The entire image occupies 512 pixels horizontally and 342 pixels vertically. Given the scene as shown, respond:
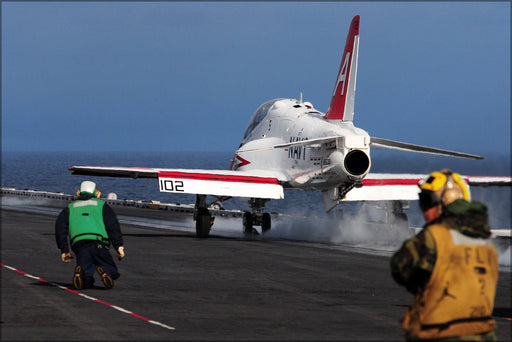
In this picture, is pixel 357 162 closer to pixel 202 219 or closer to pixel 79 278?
pixel 202 219

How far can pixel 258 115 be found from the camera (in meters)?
29.7

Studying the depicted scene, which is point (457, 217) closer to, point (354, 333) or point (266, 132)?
point (354, 333)

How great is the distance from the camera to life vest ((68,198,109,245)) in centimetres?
1391

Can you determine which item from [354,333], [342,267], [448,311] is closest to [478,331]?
[448,311]

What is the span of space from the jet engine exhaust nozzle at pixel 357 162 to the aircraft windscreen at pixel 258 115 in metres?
6.21

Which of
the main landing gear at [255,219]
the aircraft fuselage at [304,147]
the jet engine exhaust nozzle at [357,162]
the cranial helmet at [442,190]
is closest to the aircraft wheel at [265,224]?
the main landing gear at [255,219]

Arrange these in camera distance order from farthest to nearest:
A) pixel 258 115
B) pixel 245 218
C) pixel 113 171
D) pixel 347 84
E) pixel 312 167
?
pixel 245 218 < pixel 258 115 < pixel 113 171 < pixel 347 84 < pixel 312 167

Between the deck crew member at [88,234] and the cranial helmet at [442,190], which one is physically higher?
the cranial helmet at [442,190]

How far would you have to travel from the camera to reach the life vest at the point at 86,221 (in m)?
13.9

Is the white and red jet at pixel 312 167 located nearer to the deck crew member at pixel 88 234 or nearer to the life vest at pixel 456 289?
the deck crew member at pixel 88 234

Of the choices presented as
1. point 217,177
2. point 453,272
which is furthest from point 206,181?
point 453,272

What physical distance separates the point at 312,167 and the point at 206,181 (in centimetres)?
315

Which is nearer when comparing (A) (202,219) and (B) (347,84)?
(B) (347,84)

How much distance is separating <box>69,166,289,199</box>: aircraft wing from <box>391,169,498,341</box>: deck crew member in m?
19.6
